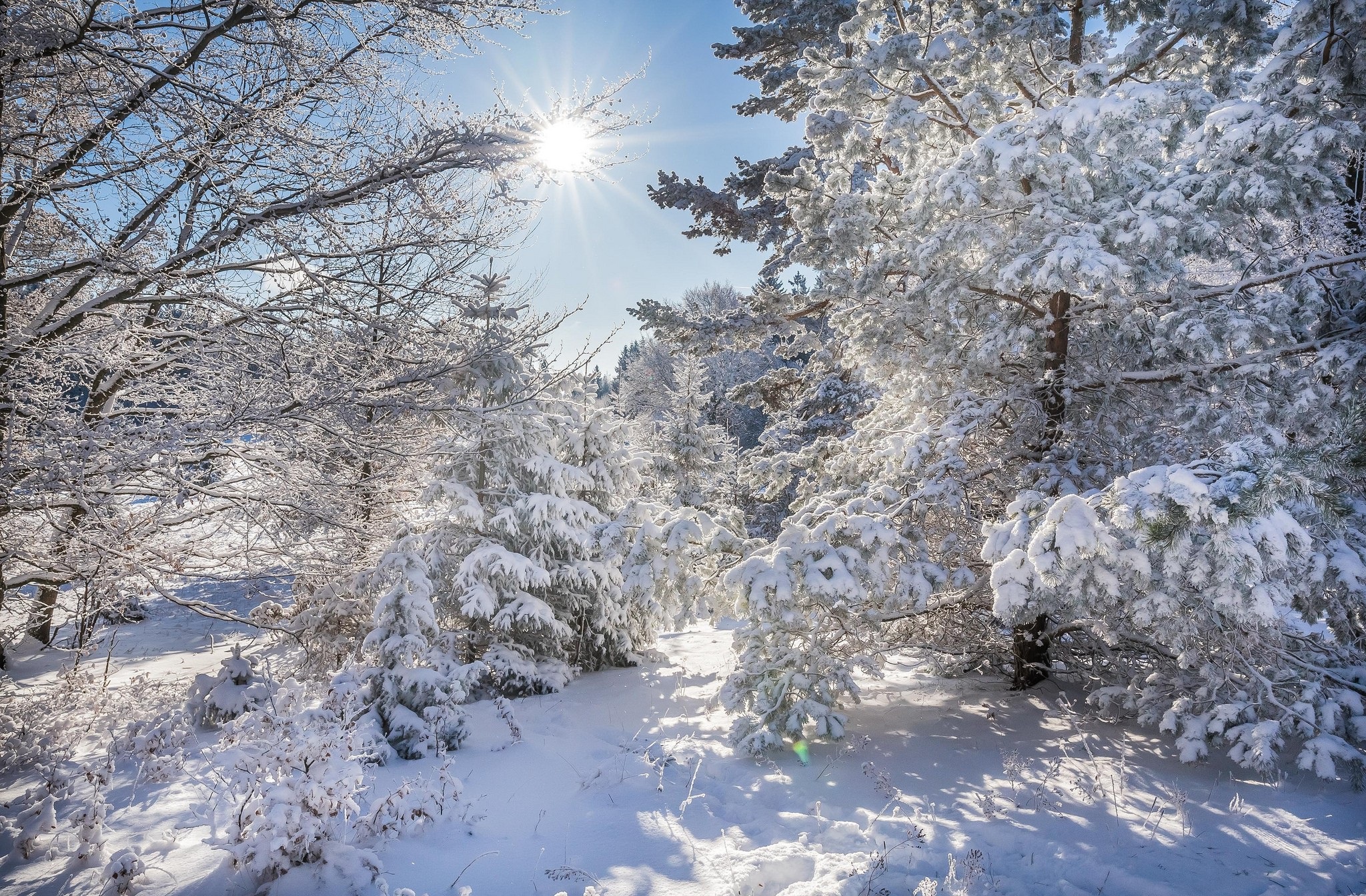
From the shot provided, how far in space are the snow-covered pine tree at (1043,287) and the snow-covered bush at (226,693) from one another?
503 cm

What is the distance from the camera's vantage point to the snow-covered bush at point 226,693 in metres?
6.24

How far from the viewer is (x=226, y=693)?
630 centimetres

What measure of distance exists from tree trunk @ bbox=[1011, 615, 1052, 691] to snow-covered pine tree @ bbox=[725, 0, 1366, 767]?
0.12ft

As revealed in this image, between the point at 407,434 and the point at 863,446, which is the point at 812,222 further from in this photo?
the point at 407,434

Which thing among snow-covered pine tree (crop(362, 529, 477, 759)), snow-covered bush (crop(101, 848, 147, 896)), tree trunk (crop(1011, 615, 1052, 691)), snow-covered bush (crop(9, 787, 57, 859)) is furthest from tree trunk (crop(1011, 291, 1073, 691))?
snow-covered bush (crop(9, 787, 57, 859))

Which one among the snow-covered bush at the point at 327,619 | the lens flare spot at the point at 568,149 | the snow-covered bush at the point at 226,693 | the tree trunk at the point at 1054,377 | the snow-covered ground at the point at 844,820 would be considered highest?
the lens flare spot at the point at 568,149

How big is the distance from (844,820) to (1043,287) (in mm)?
4473

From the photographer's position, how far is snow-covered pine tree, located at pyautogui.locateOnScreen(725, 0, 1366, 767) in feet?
15.9

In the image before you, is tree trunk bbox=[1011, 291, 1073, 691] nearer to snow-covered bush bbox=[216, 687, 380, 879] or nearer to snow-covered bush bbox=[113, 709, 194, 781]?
snow-covered bush bbox=[216, 687, 380, 879]

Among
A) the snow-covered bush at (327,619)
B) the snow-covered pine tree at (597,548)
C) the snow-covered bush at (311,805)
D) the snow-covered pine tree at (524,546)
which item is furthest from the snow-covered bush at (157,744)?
the snow-covered pine tree at (597,548)

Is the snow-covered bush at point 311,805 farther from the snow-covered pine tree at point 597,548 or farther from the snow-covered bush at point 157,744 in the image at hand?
the snow-covered pine tree at point 597,548

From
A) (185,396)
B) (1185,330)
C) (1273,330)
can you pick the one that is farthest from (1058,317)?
(185,396)

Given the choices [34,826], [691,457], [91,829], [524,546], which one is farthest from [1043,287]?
[691,457]

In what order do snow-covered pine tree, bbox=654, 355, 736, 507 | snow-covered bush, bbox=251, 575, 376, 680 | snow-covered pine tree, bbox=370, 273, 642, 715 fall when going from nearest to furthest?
1. snow-covered bush, bbox=251, 575, 376, 680
2. snow-covered pine tree, bbox=370, 273, 642, 715
3. snow-covered pine tree, bbox=654, 355, 736, 507
